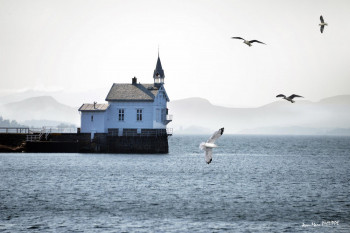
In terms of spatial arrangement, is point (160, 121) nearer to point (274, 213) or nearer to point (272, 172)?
point (272, 172)

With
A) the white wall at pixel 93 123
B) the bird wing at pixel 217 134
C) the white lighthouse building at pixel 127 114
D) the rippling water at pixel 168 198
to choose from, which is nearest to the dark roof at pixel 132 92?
the white lighthouse building at pixel 127 114

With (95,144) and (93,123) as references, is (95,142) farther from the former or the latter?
(93,123)

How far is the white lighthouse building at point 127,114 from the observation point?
83.3m

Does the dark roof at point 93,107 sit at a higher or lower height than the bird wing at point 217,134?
higher

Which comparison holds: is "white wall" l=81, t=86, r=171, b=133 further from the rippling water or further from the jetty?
the rippling water

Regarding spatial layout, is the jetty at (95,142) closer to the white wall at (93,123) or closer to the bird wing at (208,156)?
the white wall at (93,123)

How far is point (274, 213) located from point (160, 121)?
47.9 metres

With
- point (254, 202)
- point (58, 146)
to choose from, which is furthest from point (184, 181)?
point (58, 146)

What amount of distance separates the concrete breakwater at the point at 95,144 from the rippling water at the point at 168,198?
9.67m

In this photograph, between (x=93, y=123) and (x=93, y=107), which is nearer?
(x=93, y=123)

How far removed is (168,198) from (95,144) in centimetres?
4171

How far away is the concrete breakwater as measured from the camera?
275 ft

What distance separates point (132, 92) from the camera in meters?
85.3
